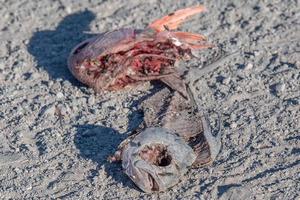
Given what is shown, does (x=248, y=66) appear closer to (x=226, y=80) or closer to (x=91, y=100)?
(x=226, y=80)

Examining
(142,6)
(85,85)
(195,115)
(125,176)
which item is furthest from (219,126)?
(142,6)

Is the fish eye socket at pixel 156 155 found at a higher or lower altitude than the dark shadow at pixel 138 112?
higher

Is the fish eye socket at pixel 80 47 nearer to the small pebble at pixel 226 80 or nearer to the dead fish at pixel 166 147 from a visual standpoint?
the dead fish at pixel 166 147

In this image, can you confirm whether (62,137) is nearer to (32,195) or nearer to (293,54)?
(32,195)

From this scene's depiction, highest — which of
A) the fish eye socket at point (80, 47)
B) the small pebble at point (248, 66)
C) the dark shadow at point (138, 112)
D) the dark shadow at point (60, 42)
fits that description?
the fish eye socket at point (80, 47)

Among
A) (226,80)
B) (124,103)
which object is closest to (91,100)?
(124,103)

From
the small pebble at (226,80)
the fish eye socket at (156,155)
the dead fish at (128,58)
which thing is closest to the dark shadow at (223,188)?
the fish eye socket at (156,155)

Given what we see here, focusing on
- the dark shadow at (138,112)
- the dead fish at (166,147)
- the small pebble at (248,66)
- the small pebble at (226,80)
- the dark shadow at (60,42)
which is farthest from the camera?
the dark shadow at (60,42)
